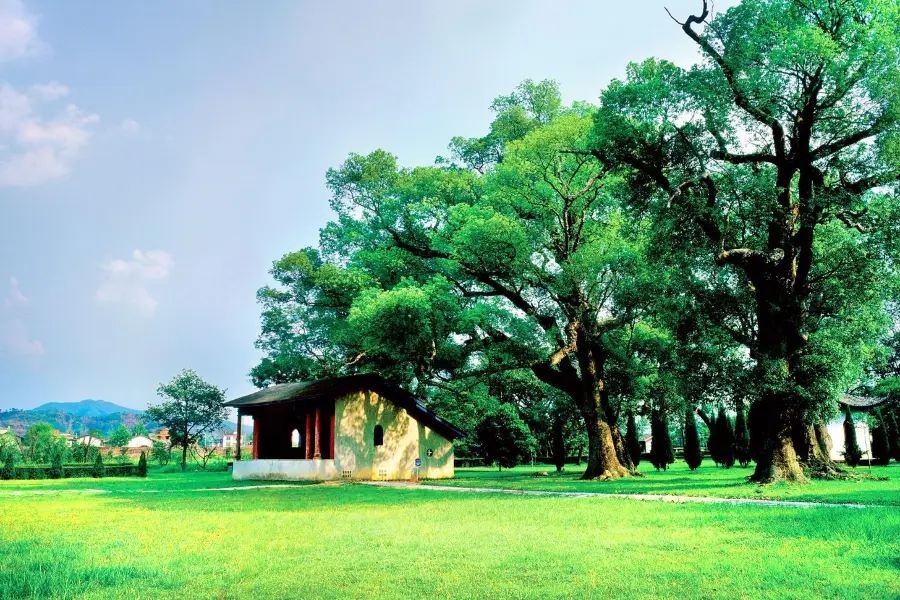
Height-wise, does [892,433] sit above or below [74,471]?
above

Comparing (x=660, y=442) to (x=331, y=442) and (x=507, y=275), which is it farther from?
(x=331, y=442)

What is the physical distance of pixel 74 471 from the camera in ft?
123

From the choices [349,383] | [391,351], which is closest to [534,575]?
[391,351]

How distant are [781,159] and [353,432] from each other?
19804 millimetres

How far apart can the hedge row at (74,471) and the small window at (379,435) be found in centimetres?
1698

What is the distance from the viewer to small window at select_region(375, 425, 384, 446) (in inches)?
1162

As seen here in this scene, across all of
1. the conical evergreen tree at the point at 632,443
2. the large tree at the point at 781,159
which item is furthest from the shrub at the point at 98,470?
the large tree at the point at 781,159

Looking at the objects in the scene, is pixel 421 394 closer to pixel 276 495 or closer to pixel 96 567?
pixel 276 495

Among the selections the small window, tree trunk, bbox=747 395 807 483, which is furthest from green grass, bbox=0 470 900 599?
the small window

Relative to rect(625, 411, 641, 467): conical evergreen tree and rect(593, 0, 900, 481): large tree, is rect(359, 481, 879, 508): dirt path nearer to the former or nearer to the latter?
rect(593, 0, 900, 481): large tree

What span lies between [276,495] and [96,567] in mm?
12224

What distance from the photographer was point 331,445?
28000 mm

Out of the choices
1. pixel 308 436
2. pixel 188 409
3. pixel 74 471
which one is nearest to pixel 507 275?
pixel 308 436

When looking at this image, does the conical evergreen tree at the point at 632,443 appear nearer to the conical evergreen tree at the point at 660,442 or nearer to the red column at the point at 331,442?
the conical evergreen tree at the point at 660,442
